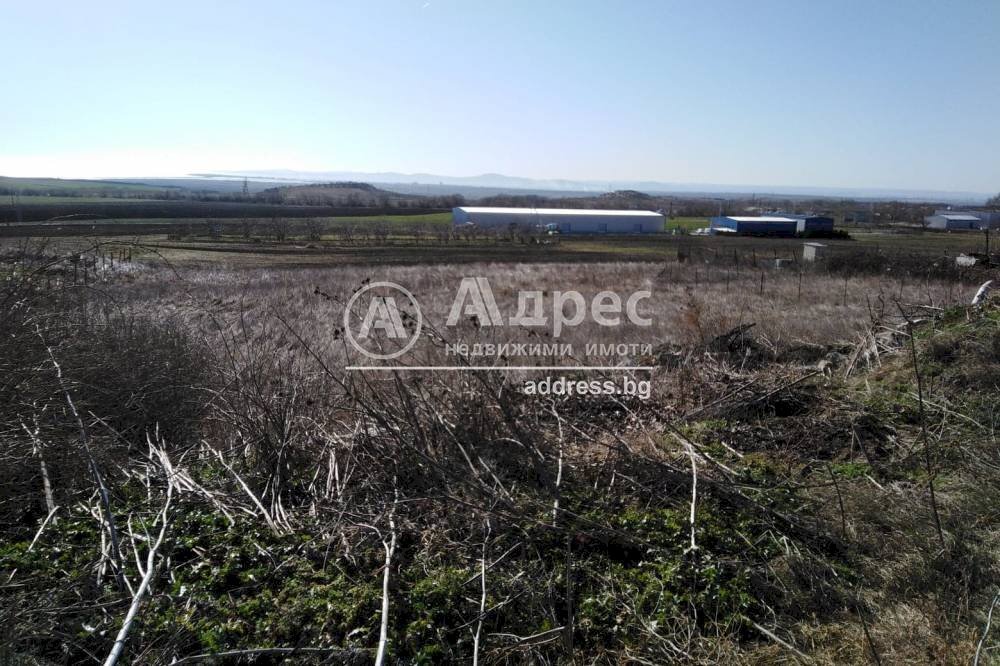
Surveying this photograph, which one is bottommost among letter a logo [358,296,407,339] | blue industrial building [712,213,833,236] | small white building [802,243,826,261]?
letter a logo [358,296,407,339]

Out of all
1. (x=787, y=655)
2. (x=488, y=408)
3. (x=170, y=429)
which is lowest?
(x=787, y=655)

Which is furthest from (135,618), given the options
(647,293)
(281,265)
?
(281,265)

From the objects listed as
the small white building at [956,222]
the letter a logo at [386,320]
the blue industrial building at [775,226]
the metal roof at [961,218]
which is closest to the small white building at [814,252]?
the letter a logo at [386,320]

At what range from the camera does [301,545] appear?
123 inches

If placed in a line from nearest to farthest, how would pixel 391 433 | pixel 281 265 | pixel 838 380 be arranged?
pixel 391 433, pixel 838 380, pixel 281 265

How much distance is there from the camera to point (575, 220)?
2288 inches

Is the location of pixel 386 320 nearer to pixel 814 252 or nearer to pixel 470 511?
pixel 470 511

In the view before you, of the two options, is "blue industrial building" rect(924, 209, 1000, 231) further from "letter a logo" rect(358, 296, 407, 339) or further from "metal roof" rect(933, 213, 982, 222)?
"letter a logo" rect(358, 296, 407, 339)

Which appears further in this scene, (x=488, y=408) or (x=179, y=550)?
(x=488, y=408)

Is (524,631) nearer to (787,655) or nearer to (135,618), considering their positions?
(787,655)

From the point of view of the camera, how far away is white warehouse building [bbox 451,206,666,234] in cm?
5781

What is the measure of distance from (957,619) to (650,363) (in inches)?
196

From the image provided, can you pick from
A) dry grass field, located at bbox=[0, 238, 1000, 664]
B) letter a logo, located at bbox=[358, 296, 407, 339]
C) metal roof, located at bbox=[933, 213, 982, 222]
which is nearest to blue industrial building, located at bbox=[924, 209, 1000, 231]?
metal roof, located at bbox=[933, 213, 982, 222]

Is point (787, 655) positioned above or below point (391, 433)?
below
